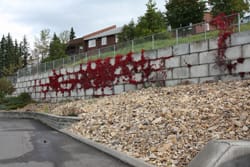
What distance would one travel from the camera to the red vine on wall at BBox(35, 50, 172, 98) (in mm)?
15984

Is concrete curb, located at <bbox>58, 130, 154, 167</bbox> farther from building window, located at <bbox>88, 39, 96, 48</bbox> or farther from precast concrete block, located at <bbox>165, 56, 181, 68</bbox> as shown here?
building window, located at <bbox>88, 39, 96, 48</bbox>

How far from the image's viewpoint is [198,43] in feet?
44.2

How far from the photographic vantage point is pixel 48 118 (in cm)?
1703

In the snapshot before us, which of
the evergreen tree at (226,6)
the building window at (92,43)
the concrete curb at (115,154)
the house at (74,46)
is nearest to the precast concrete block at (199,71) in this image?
the concrete curb at (115,154)

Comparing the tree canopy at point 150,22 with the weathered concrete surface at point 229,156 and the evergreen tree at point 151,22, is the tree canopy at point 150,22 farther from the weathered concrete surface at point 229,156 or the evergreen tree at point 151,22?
the weathered concrete surface at point 229,156

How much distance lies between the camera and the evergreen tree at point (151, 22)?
96.2 ft

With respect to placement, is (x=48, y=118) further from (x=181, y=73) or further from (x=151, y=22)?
(x=151, y=22)

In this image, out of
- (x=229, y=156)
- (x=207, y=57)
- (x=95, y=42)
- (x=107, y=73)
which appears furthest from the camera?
(x=95, y=42)

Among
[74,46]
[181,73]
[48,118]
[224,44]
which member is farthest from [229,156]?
[74,46]

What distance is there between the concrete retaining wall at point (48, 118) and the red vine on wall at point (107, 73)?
293cm

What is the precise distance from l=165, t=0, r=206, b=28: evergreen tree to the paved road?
16784 millimetres

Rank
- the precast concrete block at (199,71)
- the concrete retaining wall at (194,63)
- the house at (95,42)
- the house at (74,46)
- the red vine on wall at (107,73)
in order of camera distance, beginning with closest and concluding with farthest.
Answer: the concrete retaining wall at (194,63) → the precast concrete block at (199,71) → the red vine on wall at (107,73) → the house at (95,42) → the house at (74,46)

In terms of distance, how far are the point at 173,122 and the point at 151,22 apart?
21981mm

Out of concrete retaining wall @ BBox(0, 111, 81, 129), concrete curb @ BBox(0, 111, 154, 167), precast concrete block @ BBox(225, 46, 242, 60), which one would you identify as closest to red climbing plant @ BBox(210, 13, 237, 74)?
precast concrete block @ BBox(225, 46, 242, 60)
